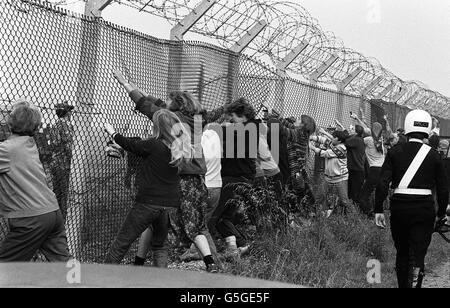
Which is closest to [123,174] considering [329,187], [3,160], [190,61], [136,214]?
[136,214]

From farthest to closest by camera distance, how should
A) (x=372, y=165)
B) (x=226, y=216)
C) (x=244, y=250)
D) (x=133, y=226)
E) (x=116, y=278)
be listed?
(x=372, y=165)
(x=226, y=216)
(x=244, y=250)
(x=133, y=226)
(x=116, y=278)

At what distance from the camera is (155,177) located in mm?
5266

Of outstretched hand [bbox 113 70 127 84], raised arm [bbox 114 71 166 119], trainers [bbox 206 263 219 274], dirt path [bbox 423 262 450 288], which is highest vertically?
outstretched hand [bbox 113 70 127 84]

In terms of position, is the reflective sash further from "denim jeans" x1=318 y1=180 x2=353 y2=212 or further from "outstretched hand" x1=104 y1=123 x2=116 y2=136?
"denim jeans" x1=318 y1=180 x2=353 y2=212

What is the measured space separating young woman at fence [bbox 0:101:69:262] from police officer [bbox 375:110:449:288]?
2836 mm

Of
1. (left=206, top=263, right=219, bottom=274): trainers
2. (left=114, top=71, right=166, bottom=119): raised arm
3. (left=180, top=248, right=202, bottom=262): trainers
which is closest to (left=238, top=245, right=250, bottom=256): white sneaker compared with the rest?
(left=180, top=248, right=202, bottom=262): trainers

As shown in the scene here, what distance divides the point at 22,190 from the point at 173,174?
132 centimetres

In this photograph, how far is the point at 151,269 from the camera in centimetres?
227

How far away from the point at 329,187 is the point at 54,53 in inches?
275

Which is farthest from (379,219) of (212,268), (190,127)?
(190,127)

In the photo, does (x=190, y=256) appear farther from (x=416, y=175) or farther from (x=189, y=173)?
(x=416, y=175)

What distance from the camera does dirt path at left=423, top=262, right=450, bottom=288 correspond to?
673 centimetres

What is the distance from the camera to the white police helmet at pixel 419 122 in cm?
561
